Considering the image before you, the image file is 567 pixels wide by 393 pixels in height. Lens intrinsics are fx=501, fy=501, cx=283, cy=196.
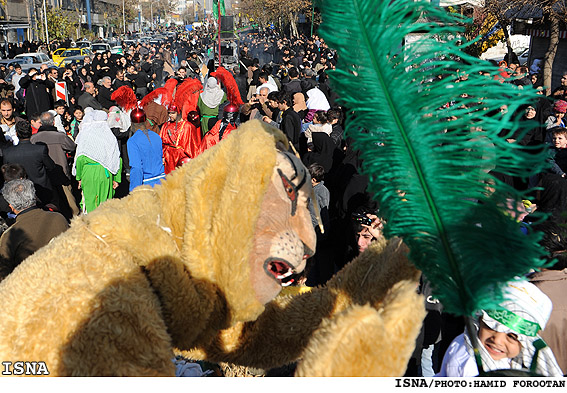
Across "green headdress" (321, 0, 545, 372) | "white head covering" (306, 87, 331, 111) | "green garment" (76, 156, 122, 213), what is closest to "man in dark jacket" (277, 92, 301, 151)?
"white head covering" (306, 87, 331, 111)

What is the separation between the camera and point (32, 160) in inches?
226

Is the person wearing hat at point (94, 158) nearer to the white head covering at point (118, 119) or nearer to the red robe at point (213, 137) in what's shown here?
the red robe at point (213, 137)

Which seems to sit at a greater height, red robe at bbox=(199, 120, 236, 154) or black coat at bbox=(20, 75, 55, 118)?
red robe at bbox=(199, 120, 236, 154)

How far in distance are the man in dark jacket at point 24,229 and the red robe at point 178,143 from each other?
272 centimetres

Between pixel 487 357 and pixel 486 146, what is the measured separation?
1250 mm

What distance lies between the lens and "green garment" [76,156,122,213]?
6.21m

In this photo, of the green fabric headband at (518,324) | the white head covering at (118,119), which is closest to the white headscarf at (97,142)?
the white head covering at (118,119)

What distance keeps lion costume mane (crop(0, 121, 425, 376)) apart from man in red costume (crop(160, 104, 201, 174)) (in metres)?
4.74

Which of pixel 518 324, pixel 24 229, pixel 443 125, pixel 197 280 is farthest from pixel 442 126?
pixel 24 229

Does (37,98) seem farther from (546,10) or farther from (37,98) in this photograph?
(546,10)

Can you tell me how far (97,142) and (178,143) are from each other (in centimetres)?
99

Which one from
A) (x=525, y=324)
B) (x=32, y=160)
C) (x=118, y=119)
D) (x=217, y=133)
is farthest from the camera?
(x=118, y=119)

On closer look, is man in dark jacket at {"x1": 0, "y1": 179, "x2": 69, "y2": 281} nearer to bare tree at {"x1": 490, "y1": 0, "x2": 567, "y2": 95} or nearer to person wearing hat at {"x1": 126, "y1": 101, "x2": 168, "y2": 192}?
person wearing hat at {"x1": 126, "y1": 101, "x2": 168, "y2": 192}

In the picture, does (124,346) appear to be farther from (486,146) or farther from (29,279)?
(486,146)
